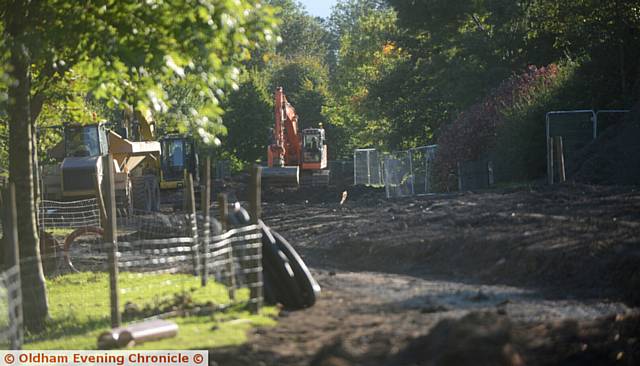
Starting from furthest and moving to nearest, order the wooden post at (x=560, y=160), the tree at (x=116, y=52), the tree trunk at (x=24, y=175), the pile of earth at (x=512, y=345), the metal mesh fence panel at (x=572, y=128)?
the metal mesh fence panel at (x=572, y=128) → the wooden post at (x=560, y=160) → the tree trunk at (x=24, y=175) → the tree at (x=116, y=52) → the pile of earth at (x=512, y=345)

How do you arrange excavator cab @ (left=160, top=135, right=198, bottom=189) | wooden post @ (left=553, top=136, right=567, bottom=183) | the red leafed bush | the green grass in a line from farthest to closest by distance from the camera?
excavator cab @ (left=160, top=135, right=198, bottom=189) < the red leafed bush < wooden post @ (left=553, top=136, right=567, bottom=183) < the green grass

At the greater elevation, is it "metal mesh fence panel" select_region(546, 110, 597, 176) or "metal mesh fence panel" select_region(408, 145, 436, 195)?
"metal mesh fence panel" select_region(546, 110, 597, 176)

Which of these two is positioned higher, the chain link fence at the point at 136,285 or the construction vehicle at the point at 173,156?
the construction vehicle at the point at 173,156

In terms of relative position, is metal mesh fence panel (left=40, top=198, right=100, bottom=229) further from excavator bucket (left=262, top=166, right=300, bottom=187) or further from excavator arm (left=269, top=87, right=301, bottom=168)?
excavator arm (left=269, top=87, right=301, bottom=168)

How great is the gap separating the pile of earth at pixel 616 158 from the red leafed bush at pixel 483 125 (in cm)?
779

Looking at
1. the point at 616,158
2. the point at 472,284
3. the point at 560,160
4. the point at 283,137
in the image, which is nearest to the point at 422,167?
the point at 283,137

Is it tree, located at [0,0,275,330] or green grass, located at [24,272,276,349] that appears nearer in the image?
green grass, located at [24,272,276,349]

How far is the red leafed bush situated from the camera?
131 feet

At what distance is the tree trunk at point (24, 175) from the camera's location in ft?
51.4

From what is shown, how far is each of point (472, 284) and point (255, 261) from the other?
4206 millimetres

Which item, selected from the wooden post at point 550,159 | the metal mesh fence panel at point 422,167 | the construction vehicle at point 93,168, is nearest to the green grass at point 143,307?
the construction vehicle at point 93,168

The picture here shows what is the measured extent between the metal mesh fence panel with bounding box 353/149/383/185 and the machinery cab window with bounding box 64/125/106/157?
2380 centimetres

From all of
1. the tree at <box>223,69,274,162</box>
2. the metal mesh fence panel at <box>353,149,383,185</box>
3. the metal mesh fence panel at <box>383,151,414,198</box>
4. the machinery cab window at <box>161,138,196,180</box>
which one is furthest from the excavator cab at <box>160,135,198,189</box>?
the tree at <box>223,69,274,162</box>

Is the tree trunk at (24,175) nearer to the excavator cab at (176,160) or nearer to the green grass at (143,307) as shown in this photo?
the green grass at (143,307)
